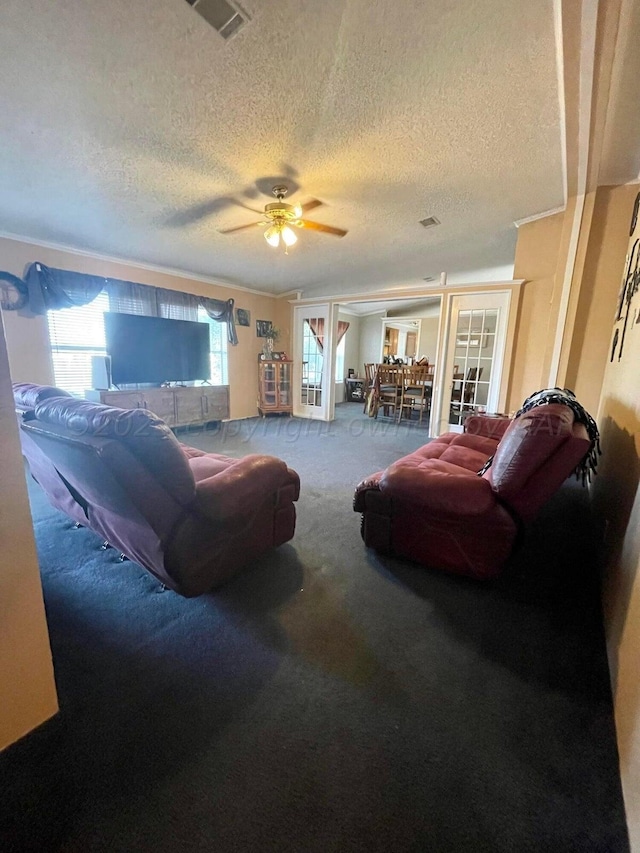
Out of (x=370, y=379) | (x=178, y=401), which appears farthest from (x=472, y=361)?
(x=178, y=401)

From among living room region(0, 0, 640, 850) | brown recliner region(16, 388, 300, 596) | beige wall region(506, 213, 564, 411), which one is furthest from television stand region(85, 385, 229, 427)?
beige wall region(506, 213, 564, 411)

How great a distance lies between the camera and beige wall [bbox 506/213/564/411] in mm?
3832

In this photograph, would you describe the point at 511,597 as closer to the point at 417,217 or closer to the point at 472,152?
the point at 472,152

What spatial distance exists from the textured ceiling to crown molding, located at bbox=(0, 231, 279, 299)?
0.32ft

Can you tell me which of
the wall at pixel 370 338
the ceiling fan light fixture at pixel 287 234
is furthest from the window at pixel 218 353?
the wall at pixel 370 338

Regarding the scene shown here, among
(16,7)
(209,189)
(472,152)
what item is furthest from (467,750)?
(209,189)

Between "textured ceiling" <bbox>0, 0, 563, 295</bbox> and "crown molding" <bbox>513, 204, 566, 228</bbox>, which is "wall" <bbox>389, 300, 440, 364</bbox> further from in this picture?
"textured ceiling" <bbox>0, 0, 563, 295</bbox>

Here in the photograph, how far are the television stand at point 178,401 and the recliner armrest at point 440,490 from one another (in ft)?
11.8

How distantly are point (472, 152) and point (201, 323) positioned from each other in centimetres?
399

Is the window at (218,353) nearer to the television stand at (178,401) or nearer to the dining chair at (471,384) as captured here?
the television stand at (178,401)

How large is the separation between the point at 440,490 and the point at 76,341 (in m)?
4.58

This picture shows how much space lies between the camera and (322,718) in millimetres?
1154

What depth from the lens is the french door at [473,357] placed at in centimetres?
448

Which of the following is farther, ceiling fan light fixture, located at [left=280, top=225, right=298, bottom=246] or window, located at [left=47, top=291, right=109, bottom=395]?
window, located at [left=47, top=291, right=109, bottom=395]
